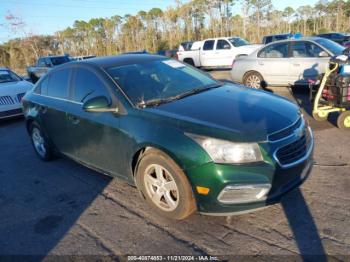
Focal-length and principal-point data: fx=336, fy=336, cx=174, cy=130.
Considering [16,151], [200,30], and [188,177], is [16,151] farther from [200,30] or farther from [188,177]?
[200,30]

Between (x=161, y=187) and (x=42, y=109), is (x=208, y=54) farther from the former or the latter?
(x=161, y=187)

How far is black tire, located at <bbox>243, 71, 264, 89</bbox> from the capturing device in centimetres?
971

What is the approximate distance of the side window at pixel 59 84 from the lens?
4.61m

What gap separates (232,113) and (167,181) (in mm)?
926

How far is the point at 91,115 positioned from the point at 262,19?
41864 millimetres

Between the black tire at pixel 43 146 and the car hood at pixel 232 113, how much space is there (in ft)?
8.44

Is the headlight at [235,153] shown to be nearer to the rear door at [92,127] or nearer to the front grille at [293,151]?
the front grille at [293,151]

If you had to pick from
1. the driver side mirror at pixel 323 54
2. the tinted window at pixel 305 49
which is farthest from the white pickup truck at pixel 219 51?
the driver side mirror at pixel 323 54

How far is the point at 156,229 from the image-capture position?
3.28 metres

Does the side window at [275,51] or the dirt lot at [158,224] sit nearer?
the dirt lot at [158,224]

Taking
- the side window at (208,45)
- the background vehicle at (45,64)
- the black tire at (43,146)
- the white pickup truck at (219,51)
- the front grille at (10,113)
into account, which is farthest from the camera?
the background vehicle at (45,64)

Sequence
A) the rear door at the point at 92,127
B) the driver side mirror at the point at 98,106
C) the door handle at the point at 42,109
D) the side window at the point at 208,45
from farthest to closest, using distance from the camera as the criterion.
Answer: the side window at the point at 208,45
the door handle at the point at 42,109
the rear door at the point at 92,127
the driver side mirror at the point at 98,106

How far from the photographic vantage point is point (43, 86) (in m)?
5.29

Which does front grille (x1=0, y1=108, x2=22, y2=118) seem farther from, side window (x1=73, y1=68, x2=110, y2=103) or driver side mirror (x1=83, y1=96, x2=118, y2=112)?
driver side mirror (x1=83, y1=96, x2=118, y2=112)
